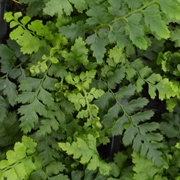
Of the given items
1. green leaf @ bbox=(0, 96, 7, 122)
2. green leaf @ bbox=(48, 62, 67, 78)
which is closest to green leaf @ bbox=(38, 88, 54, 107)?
green leaf @ bbox=(48, 62, 67, 78)

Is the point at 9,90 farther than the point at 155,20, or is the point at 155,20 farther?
the point at 9,90

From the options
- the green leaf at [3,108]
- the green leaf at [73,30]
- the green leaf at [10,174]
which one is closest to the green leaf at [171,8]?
the green leaf at [73,30]

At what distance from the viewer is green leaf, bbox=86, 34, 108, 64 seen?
47.6 inches

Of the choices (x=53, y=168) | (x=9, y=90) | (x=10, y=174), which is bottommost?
(x=53, y=168)

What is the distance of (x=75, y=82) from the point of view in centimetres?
123

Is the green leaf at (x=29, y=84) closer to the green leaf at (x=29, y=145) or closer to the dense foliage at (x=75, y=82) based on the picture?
the dense foliage at (x=75, y=82)

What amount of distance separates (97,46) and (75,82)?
274 mm

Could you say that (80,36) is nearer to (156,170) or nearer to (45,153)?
(45,153)

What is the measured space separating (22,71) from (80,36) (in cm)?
49

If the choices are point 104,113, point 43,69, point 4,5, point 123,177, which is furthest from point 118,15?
point 123,177

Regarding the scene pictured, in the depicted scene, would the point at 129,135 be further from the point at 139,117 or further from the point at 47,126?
the point at 47,126

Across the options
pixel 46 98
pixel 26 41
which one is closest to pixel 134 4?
pixel 26 41

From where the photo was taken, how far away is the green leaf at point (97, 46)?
121cm

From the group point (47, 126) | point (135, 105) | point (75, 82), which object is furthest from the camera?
point (135, 105)
